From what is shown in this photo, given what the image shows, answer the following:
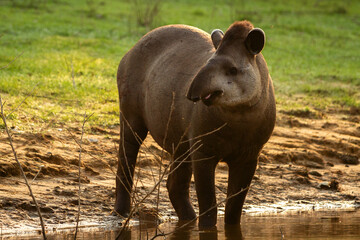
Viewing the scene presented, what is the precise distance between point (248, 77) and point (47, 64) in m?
8.79

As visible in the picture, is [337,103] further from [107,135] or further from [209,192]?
[209,192]

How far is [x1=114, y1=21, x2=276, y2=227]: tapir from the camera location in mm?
5414

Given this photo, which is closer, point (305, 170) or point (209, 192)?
point (209, 192)

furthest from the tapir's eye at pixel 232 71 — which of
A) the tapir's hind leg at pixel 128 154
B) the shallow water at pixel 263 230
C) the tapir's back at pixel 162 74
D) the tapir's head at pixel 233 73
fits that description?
the tapir's hind leg at pixel 128 154

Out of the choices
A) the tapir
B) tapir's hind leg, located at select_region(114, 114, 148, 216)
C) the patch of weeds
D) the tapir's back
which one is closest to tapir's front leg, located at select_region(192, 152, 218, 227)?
the tapir

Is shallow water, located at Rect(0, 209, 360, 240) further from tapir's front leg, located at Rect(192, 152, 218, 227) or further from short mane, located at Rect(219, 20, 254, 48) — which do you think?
short mane, located at Rect(219, 20, 254, 48)

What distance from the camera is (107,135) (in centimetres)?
938

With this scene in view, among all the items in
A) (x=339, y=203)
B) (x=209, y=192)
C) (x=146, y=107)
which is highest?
(x=146, y=107)

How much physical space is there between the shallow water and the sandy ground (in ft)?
1.08

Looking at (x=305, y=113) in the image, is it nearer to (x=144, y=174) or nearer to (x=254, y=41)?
(x=144, y=174)

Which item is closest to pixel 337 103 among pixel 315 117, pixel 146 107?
pixel 315 117

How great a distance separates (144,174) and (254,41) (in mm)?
3272

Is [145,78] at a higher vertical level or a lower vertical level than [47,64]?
higher

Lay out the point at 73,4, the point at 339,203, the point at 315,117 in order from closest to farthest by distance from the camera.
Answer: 1. the point at 339,203
2. the point at 315,117
3. the point at 73,4
